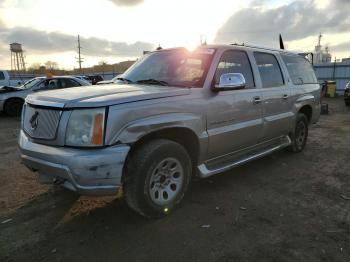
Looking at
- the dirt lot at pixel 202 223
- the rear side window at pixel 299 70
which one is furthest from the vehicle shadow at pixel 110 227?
the rear side window at pixel 299 70

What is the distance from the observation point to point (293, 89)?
5.87m

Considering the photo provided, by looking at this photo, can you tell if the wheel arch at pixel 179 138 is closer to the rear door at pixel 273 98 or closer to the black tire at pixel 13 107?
the rear door at pixel 273 98

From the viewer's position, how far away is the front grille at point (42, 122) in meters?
3.29

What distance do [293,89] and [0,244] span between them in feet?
16.2

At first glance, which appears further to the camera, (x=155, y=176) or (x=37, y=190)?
(x=37, y=190)

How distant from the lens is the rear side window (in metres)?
6.02

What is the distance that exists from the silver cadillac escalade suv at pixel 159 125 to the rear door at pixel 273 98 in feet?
0.07

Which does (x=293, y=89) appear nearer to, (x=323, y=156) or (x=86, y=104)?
(x=323, y=156)

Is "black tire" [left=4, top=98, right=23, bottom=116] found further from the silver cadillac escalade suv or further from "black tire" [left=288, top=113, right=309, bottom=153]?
"black tire" [left=288, top=113, right=309, bottom=153]

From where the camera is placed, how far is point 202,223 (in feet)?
11.9

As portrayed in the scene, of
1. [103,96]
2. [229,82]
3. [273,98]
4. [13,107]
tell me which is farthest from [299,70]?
[13,107]

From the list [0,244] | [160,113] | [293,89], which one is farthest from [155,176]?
[293,89]

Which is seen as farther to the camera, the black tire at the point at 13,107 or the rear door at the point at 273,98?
the black tire at the point at 13,107

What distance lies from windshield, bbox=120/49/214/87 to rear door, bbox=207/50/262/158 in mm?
222
